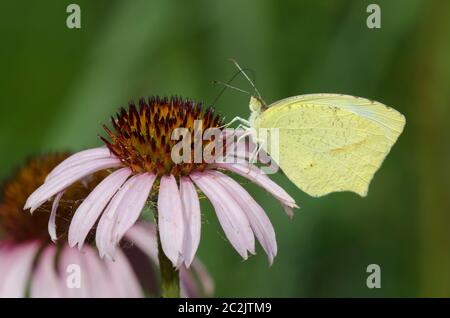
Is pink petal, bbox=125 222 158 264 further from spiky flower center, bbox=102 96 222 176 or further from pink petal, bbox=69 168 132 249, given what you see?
pink petal, bbox=69 168 132 249

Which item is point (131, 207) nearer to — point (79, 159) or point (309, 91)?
point (79, 159)

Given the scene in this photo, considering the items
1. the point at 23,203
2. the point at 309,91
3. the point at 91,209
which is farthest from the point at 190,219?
the point at 309,91

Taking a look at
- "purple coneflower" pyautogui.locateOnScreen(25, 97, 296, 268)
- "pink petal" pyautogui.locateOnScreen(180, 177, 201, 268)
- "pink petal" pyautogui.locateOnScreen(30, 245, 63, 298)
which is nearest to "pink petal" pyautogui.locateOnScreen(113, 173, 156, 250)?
"purple coneflower" pyautogui.locateOnScreen(25, 97, 296, 268)

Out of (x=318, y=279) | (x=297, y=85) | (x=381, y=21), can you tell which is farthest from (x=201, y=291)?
(x=381, y=21)

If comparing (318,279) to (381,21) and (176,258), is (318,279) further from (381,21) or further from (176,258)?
(176,258)

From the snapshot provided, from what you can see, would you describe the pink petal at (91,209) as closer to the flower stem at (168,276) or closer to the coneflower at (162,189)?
the coneflower at (162,189)

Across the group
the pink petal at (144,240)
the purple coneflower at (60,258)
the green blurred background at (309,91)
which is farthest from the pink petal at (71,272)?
the green blurred background at (309,91)
